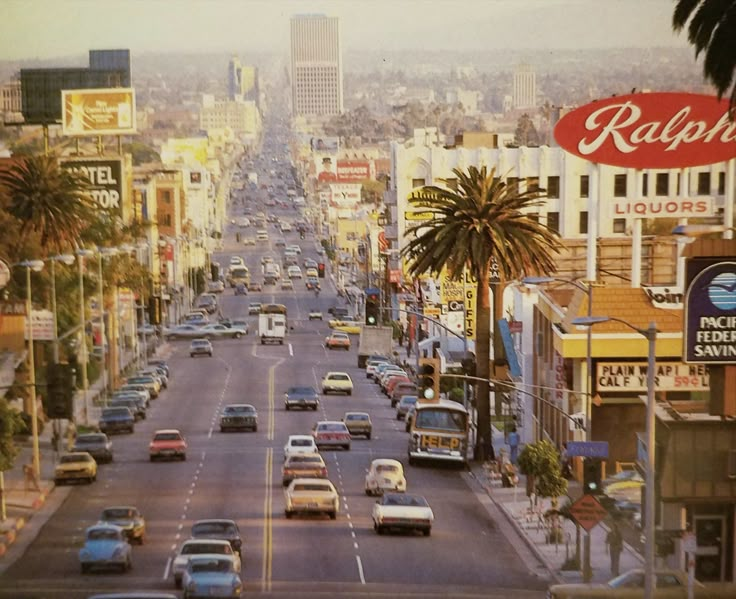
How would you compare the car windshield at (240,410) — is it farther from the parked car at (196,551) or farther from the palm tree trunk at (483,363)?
the parked car at (196,551)

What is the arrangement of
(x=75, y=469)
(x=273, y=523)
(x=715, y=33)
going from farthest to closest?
(x=75, y=469) → (x=273, y=523) → (x=715, y=33)

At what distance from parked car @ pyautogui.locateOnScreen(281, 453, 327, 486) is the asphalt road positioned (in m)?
1.00

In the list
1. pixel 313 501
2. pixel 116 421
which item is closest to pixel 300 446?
pixel 313 501

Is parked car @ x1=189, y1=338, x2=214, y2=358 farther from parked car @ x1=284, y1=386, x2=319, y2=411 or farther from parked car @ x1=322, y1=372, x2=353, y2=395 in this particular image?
parked car @ x1=284, y1=386, x2=319, y2=411

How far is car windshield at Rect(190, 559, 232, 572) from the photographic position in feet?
139

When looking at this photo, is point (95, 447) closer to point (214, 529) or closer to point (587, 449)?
point (214, 529)

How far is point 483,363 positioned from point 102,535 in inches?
1180

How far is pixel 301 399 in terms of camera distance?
9688 centimetres

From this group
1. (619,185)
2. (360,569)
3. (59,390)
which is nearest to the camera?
(59,390)

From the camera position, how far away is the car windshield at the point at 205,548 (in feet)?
148

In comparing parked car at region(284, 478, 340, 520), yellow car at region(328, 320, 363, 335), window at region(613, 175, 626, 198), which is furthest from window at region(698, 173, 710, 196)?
parked car at region(284, 478, 340, 520)

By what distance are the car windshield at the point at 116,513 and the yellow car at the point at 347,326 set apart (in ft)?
332

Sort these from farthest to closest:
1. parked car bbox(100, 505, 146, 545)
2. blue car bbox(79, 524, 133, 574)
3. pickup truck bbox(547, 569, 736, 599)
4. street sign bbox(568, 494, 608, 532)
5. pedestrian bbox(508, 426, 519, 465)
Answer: pedestrian bbox(508, 426, 519, 465), parked car bbox(100, 505, 146, 545), blue car bbox(79, 524, 133, 574), street sign bbox(568, 494, 608, 532), pickup truck bbox(547, 569, 736, 599)

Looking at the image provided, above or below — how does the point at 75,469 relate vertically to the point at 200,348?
above
